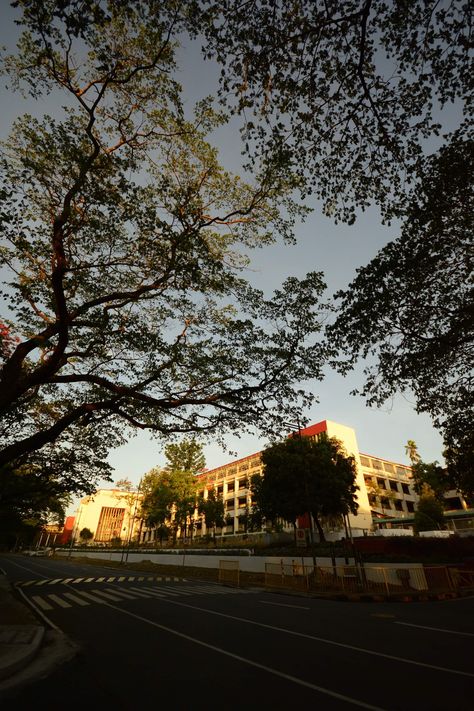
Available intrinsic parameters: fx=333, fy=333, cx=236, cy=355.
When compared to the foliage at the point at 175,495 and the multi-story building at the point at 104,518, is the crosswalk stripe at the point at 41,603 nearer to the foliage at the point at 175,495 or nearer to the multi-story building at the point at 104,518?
the foliage at the point at 175,495

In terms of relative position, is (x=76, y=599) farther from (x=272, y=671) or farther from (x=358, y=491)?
(x=358, y=491)

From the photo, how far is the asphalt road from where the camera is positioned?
4.30 meters

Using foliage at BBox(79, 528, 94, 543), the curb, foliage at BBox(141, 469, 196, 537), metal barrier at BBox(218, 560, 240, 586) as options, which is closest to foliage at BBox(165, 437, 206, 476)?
foliage at BBox(141, 469, 196, 537)

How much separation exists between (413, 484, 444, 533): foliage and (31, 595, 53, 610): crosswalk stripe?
46955mm

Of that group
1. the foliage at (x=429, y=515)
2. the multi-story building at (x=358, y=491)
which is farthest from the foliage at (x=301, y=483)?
the foliage at (x=429, y=515)

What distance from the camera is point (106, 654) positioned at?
623 cm

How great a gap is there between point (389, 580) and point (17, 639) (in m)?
17.5

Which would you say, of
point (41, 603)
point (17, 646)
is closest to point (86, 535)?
point (41, 603)

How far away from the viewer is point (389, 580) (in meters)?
17.5

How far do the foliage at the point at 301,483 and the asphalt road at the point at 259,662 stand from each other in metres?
24.1

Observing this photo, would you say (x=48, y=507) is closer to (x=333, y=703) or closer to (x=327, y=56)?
(x=333, y=703)

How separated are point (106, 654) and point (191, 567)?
30290 mm

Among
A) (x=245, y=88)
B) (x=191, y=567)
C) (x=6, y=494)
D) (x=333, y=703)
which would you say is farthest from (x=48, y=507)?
(x=245, y=88)

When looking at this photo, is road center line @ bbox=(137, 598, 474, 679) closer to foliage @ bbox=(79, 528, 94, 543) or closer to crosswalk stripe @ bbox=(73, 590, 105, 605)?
crosswalk stripe @ bbox=(73, 590, 105, 605)
